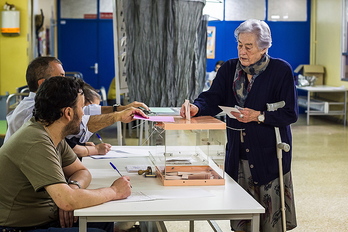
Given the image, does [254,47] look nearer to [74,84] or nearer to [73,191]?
[74,84]

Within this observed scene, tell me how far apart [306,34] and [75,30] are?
5.57 meters

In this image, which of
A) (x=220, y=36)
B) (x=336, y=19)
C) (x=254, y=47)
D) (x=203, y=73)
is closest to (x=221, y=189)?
(x=254, y=47)

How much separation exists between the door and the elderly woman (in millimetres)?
10631

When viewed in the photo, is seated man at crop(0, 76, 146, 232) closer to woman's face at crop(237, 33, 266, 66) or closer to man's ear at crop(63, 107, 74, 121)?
man's ear at crop(63, 107, 74, 121)

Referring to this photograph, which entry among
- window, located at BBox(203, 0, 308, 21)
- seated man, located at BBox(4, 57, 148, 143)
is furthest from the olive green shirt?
window, located at BBox(203, 0, 308, 21)

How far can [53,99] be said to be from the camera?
2400 millimetres

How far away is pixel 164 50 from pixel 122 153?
2.49 metres

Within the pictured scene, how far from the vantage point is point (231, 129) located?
322 centimetres

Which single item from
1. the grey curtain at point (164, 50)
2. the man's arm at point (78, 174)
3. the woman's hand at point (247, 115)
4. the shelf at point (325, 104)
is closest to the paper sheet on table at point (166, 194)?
the man's arm at point (78, 174)

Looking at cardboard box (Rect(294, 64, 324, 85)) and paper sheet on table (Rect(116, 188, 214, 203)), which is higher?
cardboard box (Rect(294, 64, 324, 85))

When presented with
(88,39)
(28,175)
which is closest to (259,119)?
(28,175)

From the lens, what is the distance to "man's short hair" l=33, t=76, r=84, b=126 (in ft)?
7.86

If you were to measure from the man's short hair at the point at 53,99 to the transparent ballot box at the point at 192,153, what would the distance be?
1.55 feet

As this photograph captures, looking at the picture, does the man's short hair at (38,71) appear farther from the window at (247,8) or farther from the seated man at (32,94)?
the window at (247,8)
